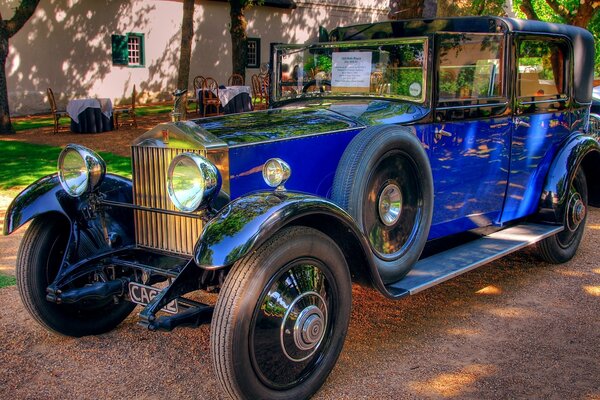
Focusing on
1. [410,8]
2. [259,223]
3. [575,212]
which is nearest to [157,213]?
[259,223]

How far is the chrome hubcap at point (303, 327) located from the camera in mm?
3053

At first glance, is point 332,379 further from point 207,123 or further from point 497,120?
point 497,120

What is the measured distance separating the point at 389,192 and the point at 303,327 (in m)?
1.14

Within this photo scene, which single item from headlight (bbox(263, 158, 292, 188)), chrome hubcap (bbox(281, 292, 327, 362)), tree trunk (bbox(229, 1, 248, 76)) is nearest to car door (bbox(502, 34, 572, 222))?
headlight (bbox(263, 158, 292, 188))

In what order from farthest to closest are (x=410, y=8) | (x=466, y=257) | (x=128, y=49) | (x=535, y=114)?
(x=128, y=49), (x=410, y=8), (x=535, y=114), (x=466, y=257)

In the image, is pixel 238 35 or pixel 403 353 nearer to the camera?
pixel 403 353

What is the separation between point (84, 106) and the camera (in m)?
13.7

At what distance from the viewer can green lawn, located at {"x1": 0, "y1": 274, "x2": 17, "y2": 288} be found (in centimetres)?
494

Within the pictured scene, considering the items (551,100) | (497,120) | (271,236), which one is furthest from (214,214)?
(551,100)

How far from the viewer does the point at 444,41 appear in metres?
4.20

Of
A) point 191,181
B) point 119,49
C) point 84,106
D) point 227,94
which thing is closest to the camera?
point 191,181

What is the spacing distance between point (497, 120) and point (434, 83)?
0.74m

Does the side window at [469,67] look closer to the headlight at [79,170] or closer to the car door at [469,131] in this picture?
the car door at [469,131]

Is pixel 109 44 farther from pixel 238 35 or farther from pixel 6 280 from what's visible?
pixel 6 280
